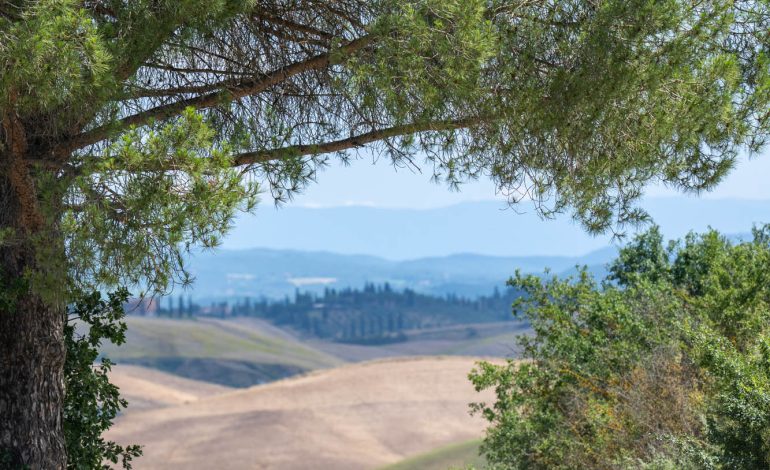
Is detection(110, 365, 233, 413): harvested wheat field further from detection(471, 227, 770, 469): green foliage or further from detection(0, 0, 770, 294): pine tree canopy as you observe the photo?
detection(0, 0, 770, 294): pine tree canopy

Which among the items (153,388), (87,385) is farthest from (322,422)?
(87,385)

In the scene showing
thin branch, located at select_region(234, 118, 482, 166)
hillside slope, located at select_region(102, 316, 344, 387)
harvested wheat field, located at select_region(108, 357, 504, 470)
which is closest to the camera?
thin branch, located at select_region(234, 118, 482, 166)

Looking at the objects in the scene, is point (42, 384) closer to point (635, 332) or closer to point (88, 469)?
point (88, 469)

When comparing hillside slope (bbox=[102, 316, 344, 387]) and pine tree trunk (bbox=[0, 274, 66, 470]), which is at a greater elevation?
pine tree trunk (bbox=[0, 274, 66, 470])

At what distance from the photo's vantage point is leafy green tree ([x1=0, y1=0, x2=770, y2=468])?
918 cm

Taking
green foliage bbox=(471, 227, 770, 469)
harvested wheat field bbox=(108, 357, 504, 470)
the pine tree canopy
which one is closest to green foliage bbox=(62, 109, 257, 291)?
the pine tree canopy

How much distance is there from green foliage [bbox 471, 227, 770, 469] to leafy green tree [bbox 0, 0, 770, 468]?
211cm

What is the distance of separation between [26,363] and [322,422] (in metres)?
63.2

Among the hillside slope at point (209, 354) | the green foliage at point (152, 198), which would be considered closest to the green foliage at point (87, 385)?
the green foliage at point (152, 198)

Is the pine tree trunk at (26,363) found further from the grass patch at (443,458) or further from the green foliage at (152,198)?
the grass patch at (443,458)

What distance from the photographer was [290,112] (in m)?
12.7

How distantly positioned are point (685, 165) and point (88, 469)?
6.56 meters

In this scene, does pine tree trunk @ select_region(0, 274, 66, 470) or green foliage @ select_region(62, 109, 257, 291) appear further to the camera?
pine tree trunk @ select_region(0, 274, 66, 470)

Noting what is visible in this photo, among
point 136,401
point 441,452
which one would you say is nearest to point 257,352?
point 136,401
